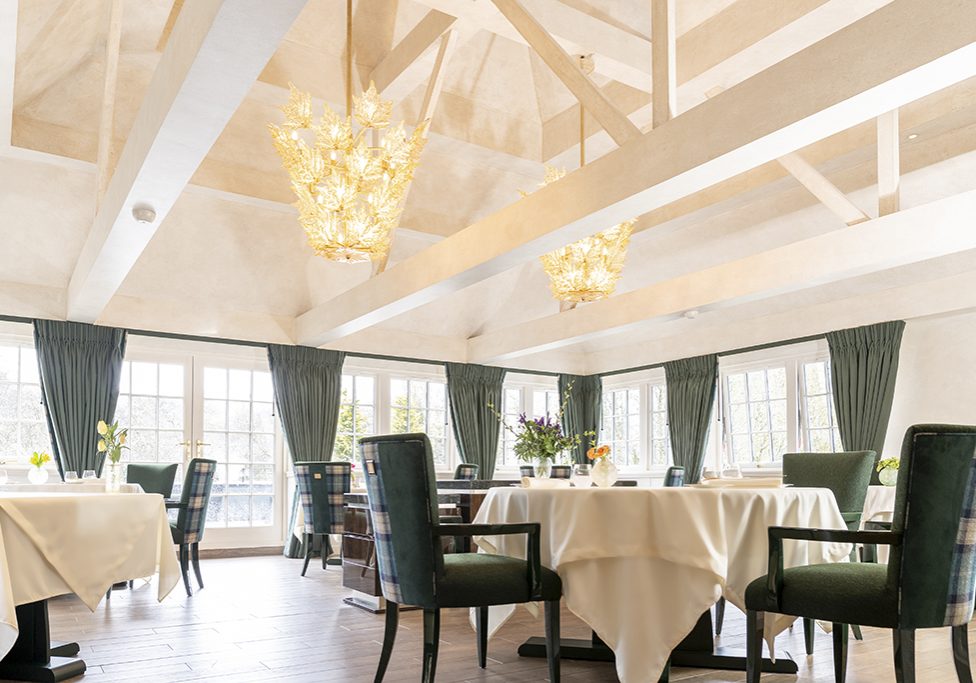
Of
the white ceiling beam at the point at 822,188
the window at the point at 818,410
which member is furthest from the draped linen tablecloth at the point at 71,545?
the window at the point at 818,410

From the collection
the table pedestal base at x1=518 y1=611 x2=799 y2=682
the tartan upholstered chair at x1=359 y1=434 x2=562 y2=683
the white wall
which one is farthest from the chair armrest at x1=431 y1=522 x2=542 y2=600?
the white wall

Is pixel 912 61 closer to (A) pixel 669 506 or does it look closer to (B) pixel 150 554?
(A) pixel 669 506

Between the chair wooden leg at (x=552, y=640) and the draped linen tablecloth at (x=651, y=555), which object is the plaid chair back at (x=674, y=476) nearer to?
the draped linen tablecloth at (x=651, y=555)

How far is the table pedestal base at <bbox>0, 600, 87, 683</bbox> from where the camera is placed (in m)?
3.61

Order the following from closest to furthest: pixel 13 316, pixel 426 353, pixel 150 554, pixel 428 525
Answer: pixel 428 525 < pixel 150 554 < pixel 13 316 < pixel 426 353

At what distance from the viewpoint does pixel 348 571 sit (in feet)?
19.5

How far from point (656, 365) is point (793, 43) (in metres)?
6.51

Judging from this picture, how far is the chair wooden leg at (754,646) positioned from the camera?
296 centimetres

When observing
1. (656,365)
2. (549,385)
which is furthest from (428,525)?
(549,385)

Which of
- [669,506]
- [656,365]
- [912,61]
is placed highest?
[912,61]

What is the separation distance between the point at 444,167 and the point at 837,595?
708cm

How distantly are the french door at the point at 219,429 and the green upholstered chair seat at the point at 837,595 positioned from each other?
7426 mm

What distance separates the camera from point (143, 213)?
211 inches

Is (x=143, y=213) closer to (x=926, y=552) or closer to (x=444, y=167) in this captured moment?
(x=444, y=167)
